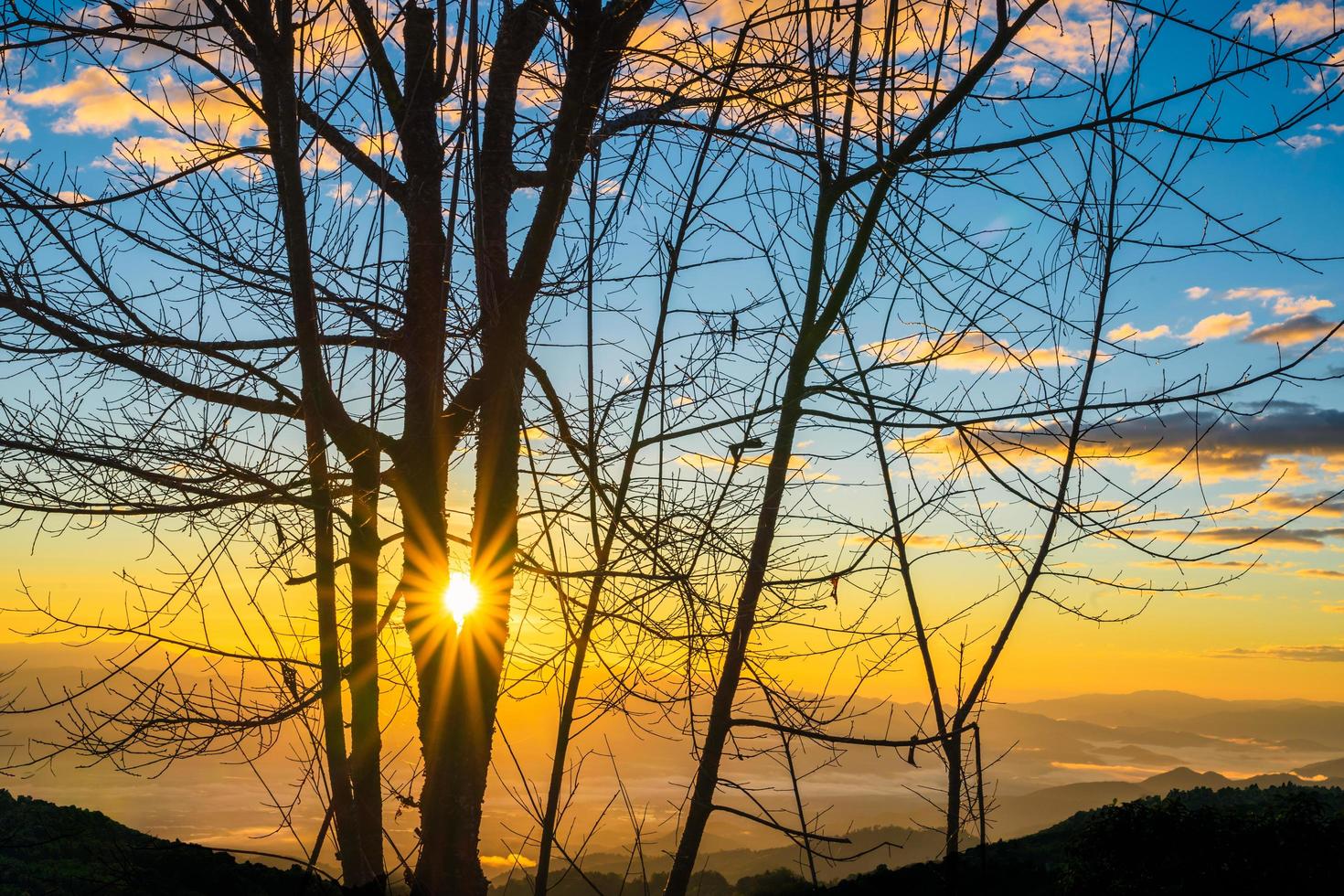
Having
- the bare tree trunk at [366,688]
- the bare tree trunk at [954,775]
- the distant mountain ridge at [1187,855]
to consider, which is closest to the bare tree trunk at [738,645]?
the bare tree trunk at [954,775]

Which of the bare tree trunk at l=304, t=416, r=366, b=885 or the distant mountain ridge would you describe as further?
the distant mountain ridge

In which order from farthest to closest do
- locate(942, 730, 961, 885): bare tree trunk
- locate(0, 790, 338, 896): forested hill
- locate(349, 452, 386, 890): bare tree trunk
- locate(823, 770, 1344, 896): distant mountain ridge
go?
1. locate(823, 770, 1344, 896): distant mountain ridge
2. locate(0, 790, 338, 896): forested hill
3. locate(349, 452, 386, 890): bare tree trunk
4. locate(942, 730, 961, 885): bare tree trunk

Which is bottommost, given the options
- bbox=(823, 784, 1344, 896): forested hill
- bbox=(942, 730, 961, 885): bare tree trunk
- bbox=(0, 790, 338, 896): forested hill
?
bbox=(823, 784, 1344, 896): forested hill

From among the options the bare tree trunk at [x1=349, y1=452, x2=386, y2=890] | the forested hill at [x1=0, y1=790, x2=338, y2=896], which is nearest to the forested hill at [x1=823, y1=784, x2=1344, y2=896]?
the bare tree trunk at [x1=349, y1=452, x2=386, y2=890]

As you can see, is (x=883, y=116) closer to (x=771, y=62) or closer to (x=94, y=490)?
(x=771, y=62)

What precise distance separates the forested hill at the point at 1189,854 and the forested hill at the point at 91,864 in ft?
13.1

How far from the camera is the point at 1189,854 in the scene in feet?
22.0

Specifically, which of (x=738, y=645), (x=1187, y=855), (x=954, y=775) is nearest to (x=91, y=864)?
(x=738, y=645)

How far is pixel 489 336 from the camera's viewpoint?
2.73 m

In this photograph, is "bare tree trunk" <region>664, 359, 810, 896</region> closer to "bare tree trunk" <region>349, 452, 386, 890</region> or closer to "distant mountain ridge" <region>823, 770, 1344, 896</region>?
"bare tree trunk" <region>349, 452, 386, 890</region>

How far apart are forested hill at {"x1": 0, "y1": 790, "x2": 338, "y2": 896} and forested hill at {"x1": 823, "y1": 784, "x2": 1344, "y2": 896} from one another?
4.00 metres

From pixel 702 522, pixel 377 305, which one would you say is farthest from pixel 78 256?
pixel 702 522

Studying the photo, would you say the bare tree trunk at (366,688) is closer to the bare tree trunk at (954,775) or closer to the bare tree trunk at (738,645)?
the bare tree trunk at (738,645)

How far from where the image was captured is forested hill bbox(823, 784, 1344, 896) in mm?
6477
